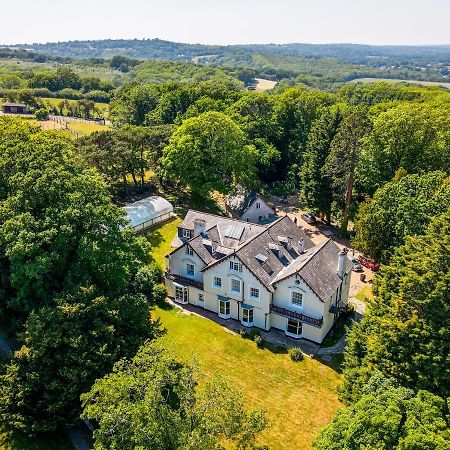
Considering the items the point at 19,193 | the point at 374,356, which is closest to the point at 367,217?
the point at 374,356

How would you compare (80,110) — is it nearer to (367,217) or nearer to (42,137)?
(42,137)

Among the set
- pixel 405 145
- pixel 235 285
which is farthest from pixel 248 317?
pixel 405 145

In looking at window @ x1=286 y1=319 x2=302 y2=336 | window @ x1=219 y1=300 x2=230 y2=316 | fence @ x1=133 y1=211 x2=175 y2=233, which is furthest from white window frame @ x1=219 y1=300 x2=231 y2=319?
fence @ x1=133 y1=211 x2=175 y2=233

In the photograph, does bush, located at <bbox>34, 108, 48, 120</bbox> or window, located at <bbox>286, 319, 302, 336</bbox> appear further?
bush, located at <bbox>34, 108, 48, 120</bbox>

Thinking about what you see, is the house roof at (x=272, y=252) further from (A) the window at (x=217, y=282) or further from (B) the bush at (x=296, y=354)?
(B) the bush at (x=296, y=354)

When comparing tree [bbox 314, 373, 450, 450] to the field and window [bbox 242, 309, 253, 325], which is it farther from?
window [bbox 242, 309, 253, 325]
